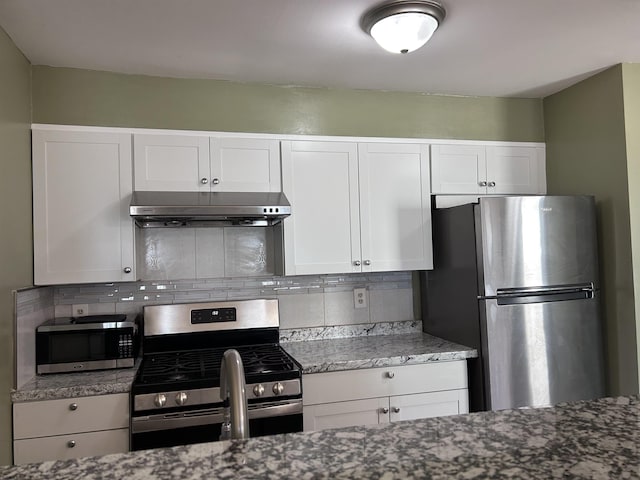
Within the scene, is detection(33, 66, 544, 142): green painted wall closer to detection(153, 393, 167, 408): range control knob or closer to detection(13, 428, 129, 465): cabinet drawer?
detection(153, 393, 167, 408): range control knob

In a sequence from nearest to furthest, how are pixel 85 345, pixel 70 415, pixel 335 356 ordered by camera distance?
1. pixel 70 415
2. pixel 85 345
3. pixel 335 356

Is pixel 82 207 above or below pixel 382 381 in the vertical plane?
above

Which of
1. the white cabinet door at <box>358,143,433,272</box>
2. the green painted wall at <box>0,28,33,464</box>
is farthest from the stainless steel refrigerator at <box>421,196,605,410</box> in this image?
the green painted wall at <box>0,28,33,464</box>

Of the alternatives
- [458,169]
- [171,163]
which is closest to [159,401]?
[171,163]

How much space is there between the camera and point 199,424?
228cm

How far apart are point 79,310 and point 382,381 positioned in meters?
1.66

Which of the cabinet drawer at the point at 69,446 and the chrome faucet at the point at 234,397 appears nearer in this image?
the chrome faucet at the point at 234,397

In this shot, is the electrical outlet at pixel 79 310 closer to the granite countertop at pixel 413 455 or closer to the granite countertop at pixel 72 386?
the granite countertop at pixel 72 386

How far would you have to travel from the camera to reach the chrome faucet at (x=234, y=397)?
1043 millimetres

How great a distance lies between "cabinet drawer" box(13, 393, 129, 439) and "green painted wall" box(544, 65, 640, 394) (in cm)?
253

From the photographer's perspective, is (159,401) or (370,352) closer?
(159,401)

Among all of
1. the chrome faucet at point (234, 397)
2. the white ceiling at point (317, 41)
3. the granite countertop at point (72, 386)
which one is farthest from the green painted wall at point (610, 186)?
the granite countertop at point (72, 386)

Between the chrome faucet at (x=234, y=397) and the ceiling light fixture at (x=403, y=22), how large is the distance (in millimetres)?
1499

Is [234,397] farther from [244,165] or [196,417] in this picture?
[244,165]
